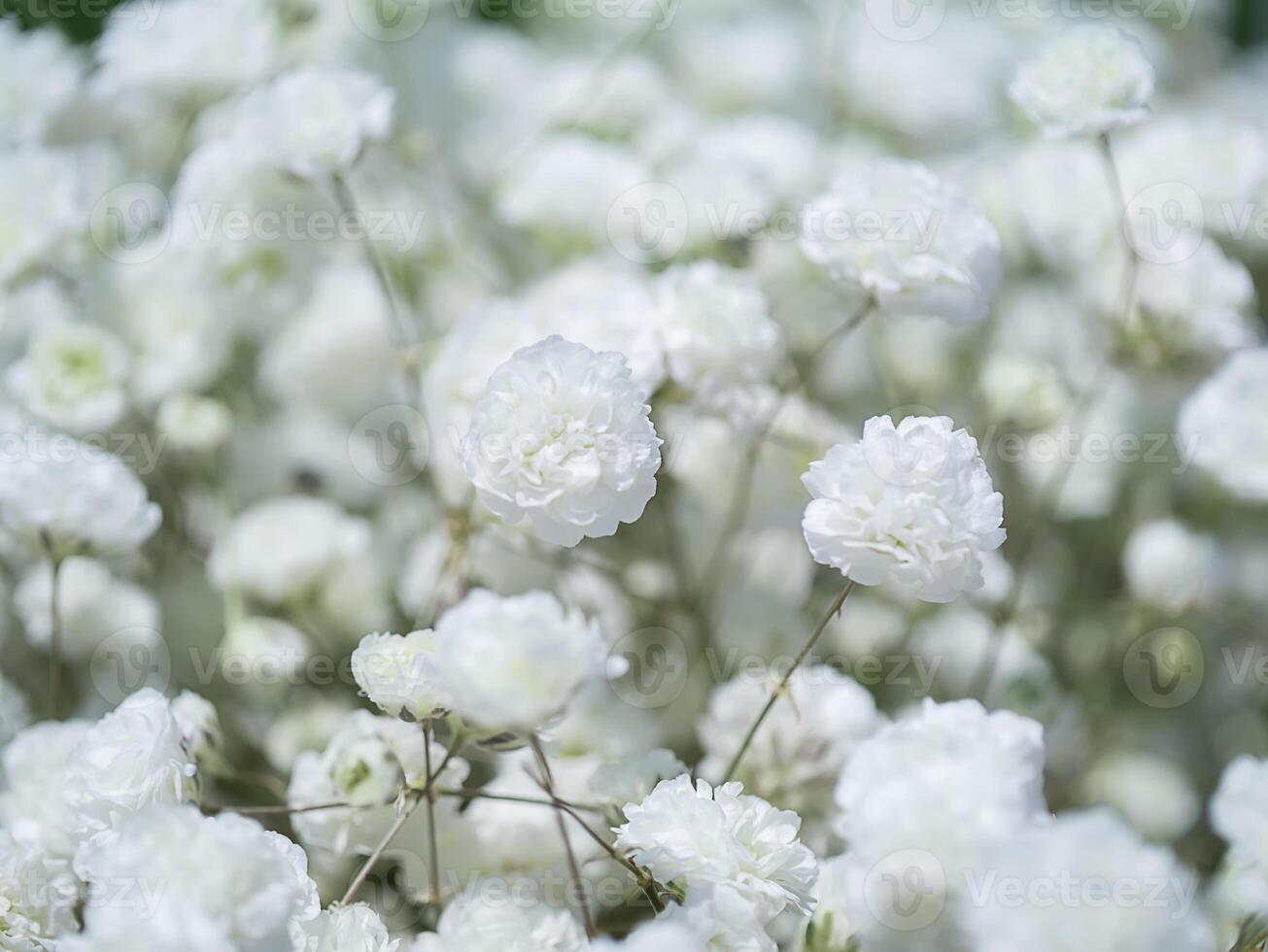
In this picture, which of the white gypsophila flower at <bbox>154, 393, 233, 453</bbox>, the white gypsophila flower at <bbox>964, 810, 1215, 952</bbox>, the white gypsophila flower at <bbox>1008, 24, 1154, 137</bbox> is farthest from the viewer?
the white gypsophila flower at <bbox>154, 393, 233, 453</bbox>

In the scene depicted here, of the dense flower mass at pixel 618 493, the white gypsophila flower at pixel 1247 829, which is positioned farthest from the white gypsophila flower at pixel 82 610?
the white gypsophila flower at pixel 1247 829

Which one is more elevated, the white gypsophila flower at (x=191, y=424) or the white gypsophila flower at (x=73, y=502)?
the white gypsophila flower at (x=73, y=502)

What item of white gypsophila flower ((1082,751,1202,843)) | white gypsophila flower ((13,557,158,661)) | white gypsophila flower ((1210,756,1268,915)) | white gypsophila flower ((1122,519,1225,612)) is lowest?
white gypsophila flower ((1082,751,1202,843))

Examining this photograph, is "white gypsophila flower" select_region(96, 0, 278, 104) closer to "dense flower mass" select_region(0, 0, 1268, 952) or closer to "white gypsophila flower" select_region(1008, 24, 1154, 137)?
"dense flower mass" select_region(0, 0, 1268, 952)

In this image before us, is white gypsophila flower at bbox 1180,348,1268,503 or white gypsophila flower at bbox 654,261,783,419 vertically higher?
white gypsophila flower at bbox 654,261,783,419

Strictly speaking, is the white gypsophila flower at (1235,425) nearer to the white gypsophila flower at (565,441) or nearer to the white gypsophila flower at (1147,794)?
the white gypsophila flower at (1147,794)

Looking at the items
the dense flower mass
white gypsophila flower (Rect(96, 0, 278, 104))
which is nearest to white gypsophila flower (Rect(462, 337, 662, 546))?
the dense flower mass

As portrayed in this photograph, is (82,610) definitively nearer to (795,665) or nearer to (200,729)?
(200,729)
